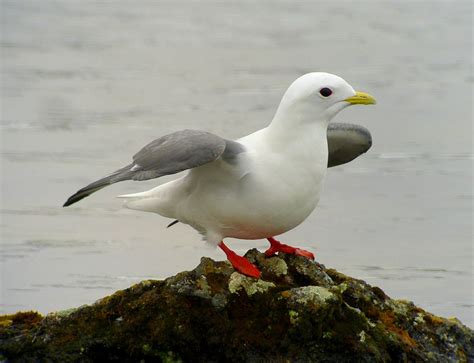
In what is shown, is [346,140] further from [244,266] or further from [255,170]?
[244,266]

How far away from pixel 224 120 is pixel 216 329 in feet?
30.4

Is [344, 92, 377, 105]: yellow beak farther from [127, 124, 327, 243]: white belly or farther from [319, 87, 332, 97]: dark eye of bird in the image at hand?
[127, 124, 327, 243]: white belly

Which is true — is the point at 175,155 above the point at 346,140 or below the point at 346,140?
above

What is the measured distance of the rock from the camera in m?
6.79

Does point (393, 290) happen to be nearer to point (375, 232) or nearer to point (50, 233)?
point (375, 232)

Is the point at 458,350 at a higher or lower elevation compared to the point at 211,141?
lower

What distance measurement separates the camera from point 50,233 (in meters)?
11.9

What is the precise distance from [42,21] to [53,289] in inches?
609

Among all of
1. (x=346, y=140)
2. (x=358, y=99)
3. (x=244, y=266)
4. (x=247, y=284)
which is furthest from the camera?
(x=346, y=140)

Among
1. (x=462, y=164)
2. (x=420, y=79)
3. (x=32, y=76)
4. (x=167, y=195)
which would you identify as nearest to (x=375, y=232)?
(x=462, y=164)

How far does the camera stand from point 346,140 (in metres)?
8.50

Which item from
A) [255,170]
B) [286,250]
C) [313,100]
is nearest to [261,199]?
[255,170]

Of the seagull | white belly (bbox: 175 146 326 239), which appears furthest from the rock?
white belly (bbox: 175 146 326 239)

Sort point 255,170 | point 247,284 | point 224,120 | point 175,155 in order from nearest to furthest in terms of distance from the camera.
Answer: point 247,284, point 175,155, point 255,170, point 224,120
